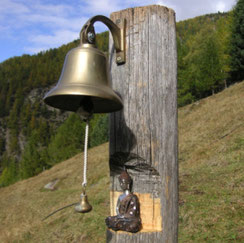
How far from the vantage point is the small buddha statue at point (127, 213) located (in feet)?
5.50

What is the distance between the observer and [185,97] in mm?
26406

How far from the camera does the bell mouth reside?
1.57 metres

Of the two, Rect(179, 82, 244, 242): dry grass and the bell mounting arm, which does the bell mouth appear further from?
Rect(179, 82, 244, 242): dry grass

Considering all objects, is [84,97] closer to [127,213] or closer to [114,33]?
[114,33]

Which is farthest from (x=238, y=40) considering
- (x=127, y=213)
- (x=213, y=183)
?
(x=127, y=213)

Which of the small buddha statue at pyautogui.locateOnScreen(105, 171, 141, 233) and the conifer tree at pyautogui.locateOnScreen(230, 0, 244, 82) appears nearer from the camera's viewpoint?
the small buddha statue at pyautogui.locateOnScreen(105, 171, 141, 233)

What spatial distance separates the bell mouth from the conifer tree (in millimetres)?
24993

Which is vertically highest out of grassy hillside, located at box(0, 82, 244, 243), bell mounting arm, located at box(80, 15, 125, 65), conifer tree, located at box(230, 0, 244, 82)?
conifer tree, located at box(230, 0, 244, 82)

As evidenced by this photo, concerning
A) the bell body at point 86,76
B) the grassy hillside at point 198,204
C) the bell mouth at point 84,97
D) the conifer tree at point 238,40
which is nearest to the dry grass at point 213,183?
the grassy hillside at point 198,204

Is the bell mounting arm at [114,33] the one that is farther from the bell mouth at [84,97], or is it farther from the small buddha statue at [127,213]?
the small buddha statue at [127,213]

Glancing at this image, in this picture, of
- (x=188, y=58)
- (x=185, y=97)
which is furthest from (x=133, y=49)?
(x=188, y=58)

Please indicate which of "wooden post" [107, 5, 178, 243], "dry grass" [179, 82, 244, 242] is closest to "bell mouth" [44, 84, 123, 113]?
"wooden post" [107, 5, 178, 243]

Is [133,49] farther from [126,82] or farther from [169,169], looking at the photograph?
[169,169]

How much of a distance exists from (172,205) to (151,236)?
24 centimetres
